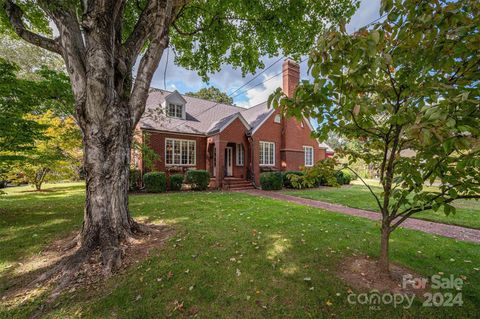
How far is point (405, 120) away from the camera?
6.36ft

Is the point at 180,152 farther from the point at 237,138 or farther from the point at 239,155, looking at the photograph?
the point at 239,155

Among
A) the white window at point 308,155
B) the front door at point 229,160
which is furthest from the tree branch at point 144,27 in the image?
the white window at point 308,155

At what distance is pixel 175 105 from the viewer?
15758 mm

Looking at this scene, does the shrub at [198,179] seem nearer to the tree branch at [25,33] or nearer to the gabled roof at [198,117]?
the gabled roof at [198,117]

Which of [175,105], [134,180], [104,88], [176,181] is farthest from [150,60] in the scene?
[175,105]

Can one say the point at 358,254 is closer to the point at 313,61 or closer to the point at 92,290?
the point at 313,61

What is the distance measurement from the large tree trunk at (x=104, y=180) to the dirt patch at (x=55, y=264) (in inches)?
10.5

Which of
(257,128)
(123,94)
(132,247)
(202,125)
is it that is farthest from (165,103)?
(132,247)

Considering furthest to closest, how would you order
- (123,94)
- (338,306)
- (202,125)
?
(202,125)
(123,94)
(338,306)

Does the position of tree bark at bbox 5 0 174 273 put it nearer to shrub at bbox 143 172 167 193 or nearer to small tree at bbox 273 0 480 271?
small tree at bbox 273 0 480 271

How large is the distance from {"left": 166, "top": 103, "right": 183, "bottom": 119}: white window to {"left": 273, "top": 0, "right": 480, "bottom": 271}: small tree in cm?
1452

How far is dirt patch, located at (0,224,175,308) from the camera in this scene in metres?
3.07

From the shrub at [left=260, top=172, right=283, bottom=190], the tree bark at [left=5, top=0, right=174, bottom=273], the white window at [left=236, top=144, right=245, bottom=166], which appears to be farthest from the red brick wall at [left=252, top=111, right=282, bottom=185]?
the tree bark at [left=5, top=0, right=174, bottom=273]

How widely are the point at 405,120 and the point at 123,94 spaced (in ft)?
16.4
